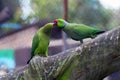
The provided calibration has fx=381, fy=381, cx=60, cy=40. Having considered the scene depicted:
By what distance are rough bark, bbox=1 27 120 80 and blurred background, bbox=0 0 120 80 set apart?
153cm

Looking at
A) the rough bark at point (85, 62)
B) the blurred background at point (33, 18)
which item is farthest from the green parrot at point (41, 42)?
the blurred background at point (33, 18)

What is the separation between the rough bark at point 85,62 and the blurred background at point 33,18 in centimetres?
153

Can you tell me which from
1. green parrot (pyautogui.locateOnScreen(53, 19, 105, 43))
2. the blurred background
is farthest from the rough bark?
the blurred background

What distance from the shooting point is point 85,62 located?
175 centimetres

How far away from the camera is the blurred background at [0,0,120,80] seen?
3.53 metres

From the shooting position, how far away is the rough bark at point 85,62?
1.70 meters

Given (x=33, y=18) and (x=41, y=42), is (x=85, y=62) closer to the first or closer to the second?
(x=41, y=42)

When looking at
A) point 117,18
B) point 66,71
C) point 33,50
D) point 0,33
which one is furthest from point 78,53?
point 0,33

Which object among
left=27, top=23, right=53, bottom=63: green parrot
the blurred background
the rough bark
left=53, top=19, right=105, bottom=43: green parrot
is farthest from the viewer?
the blurred background

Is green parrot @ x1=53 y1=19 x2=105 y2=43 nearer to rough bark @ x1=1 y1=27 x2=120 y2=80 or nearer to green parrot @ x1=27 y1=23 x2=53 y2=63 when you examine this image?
rough bark @ x1=1 y1=27 x2=120 y2=80

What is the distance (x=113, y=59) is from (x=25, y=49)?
1988 millimetres

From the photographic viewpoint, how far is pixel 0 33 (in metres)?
3.78

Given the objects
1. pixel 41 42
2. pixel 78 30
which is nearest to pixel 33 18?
pixel 41 42

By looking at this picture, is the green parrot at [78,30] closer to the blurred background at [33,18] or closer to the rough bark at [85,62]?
the rough bark at [85,62]
